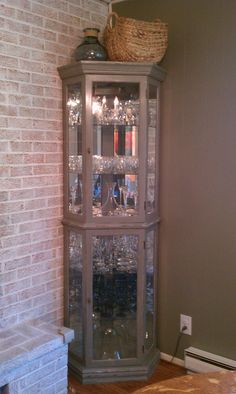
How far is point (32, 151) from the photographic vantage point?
2.37m

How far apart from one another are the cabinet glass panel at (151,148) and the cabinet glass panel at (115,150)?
9cm

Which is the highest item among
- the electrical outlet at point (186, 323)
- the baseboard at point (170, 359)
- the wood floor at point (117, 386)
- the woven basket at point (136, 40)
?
the woven basket at point (136, 40)

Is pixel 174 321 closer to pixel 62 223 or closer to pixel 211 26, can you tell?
pixel 62 223

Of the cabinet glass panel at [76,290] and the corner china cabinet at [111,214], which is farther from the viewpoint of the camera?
the cabinet glass panel at [76,290]

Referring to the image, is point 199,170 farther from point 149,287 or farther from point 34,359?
point 34,359

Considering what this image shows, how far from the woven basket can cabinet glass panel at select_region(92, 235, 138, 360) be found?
43.3 inches

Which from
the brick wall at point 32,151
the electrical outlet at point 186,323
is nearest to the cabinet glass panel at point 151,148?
the brick wall at point 32,151

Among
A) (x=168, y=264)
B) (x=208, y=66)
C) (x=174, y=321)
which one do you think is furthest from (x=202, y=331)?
(x=208, y=66)

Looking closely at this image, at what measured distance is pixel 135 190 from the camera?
2486mm

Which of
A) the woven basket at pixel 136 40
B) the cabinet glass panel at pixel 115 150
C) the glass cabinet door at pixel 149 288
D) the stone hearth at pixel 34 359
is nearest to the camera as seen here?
the stone hearth at pixel 34 359

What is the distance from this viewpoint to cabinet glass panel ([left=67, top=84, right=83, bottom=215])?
246 centimetres

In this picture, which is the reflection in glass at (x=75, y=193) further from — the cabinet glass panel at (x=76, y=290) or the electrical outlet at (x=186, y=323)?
Answer: the electrical outlet at (x=186, y=323)

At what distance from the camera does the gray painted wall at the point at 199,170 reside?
7.80ft

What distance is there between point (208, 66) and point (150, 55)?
1.16ft
